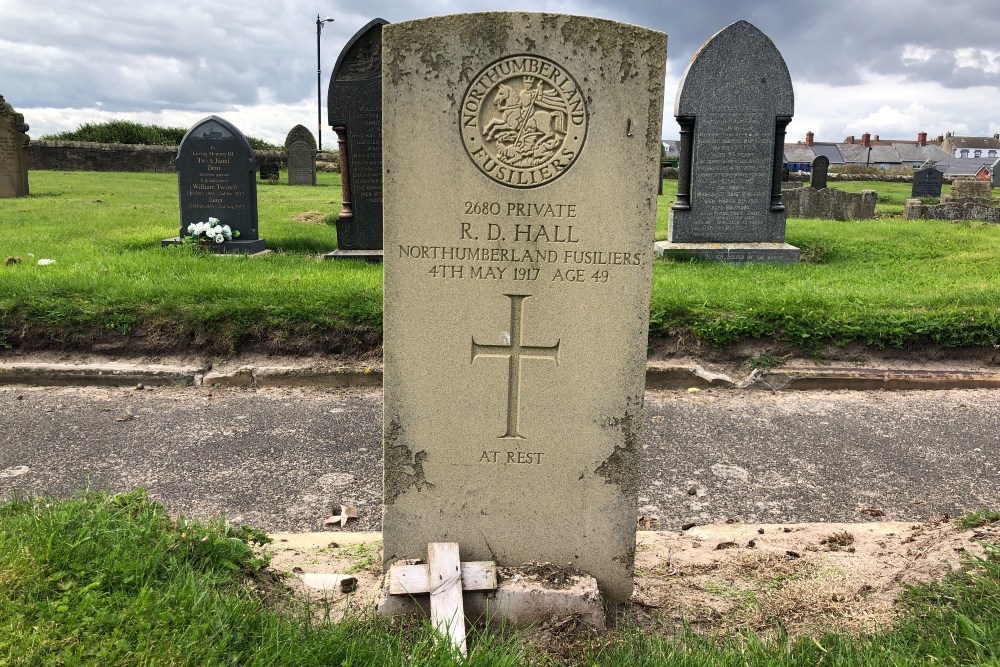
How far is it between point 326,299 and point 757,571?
4.34 meters

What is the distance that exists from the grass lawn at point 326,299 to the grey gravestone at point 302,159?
1387 centimetres

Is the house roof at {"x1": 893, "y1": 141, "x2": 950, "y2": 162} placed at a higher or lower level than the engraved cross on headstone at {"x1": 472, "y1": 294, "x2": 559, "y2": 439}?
higher

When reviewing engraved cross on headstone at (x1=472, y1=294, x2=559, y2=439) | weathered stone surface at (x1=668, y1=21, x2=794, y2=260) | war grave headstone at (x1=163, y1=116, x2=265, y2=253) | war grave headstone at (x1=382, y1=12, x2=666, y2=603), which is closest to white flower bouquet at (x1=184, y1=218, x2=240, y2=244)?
war grave headstone at (x1=163, y1=116, x2=265, y2=253)

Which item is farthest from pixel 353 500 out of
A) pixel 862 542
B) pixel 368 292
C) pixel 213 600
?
pixel 368 292

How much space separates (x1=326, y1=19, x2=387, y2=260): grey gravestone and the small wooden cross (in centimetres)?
665

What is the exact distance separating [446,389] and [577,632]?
3.29 ft

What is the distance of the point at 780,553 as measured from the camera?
3.22m

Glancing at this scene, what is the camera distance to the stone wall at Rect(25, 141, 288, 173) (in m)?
24.8

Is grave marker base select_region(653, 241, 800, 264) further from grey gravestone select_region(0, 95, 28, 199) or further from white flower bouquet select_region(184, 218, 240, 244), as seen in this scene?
grey gravestone select_region(0, 95, 28, 199)

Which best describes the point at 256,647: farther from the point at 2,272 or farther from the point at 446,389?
the point at 2,272

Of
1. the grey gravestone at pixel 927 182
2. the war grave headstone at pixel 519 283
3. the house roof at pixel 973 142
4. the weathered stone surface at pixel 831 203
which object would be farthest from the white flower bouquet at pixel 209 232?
the house roof at pixel 973 142

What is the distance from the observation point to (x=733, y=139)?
9430mm

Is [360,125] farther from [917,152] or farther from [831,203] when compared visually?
[917,152]

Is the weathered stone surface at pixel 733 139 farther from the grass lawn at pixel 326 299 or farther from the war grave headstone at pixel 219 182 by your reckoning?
the war grave headstone at pixel 219 182
